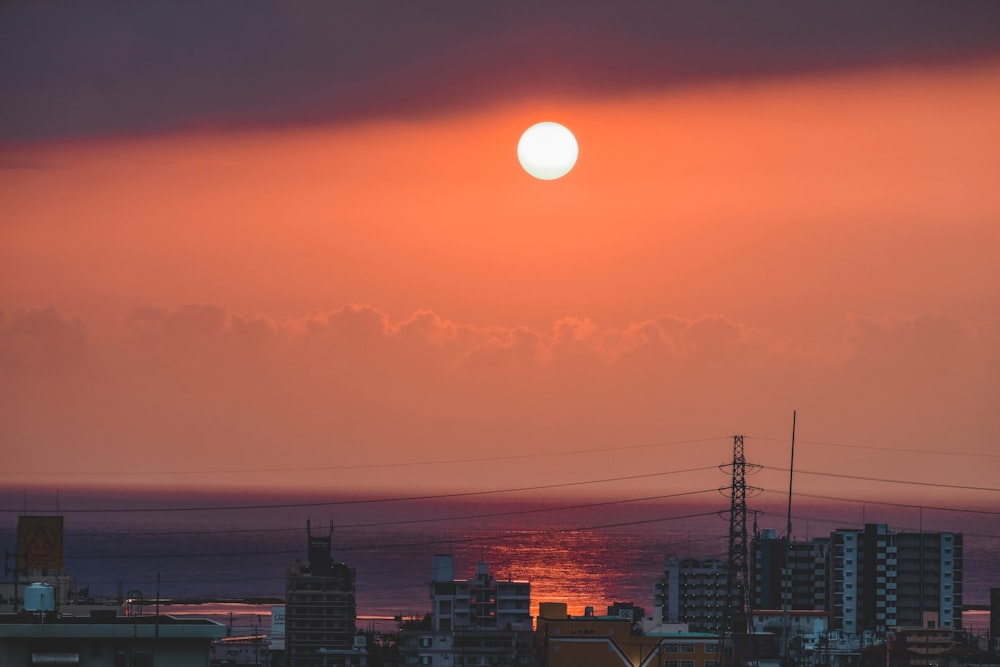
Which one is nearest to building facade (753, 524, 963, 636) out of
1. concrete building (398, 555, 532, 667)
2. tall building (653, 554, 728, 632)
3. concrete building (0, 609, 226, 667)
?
tall building (653, 554, 728, 632)

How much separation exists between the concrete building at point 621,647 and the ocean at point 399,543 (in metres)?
6.36

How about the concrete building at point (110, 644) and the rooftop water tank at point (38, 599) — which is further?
the rooftop water tank at point (38, 599)

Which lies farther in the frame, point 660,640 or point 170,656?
point 660,640

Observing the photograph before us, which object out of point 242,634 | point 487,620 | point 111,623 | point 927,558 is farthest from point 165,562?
point 111,623

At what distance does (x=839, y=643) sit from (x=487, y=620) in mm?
8621

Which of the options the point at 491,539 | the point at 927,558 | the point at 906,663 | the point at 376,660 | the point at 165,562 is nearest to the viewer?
the point at 906,663

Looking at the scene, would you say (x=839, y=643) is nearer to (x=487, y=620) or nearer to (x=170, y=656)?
(x=487, y=620)

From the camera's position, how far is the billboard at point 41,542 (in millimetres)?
28078

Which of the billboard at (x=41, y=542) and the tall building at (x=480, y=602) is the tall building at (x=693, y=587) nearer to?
the tall building at (x=480, y=602)

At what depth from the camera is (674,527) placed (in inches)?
5714

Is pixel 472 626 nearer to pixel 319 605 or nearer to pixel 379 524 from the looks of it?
pixel 319 605

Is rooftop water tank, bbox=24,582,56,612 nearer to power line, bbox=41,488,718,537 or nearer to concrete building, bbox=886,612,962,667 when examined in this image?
concrete building, bbox=886,612,962,667

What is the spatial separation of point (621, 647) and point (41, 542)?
35.4 feet

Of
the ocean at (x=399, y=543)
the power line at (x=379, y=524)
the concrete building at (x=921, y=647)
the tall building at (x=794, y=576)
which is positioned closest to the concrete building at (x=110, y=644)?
the concrete building at (x=921, y=647)
